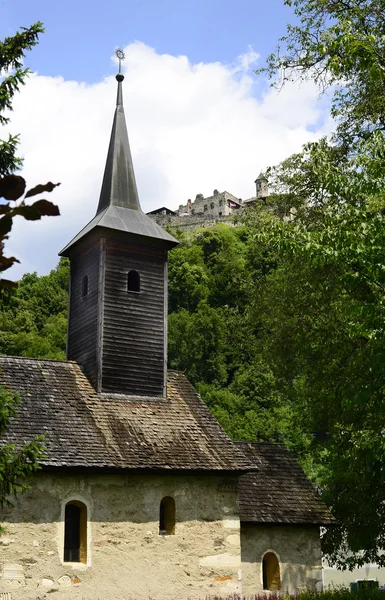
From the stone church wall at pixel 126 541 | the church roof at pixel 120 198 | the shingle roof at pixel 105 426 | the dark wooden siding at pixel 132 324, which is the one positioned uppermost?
the church roof at pixel 120 198

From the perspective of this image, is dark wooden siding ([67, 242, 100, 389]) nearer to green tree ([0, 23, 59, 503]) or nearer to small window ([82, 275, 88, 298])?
small window ([82, 275, 88, 298])

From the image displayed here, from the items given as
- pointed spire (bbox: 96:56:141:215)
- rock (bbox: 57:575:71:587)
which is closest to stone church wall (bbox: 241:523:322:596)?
rock (bbox: 57:575:71:587)

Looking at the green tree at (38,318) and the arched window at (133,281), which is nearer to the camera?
the arched window at (133,281)

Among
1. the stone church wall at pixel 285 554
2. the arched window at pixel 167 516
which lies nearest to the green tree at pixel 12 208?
the arched window at pixel 167 516

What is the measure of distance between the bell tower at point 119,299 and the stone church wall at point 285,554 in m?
4.36

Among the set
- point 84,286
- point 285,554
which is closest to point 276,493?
point 285,554

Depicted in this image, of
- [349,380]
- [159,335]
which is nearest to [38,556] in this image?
[159,335]

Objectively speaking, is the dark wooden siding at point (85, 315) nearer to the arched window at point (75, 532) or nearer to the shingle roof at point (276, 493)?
the arched window at point (75, 532)

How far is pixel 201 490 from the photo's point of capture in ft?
53.2

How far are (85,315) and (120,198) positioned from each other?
3.60 metres

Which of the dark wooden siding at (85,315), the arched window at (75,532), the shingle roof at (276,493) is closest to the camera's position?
the arched window at (75,532)

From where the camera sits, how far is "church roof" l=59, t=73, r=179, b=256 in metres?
18.9

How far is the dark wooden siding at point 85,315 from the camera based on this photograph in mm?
17781

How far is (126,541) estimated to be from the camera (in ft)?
49.3
